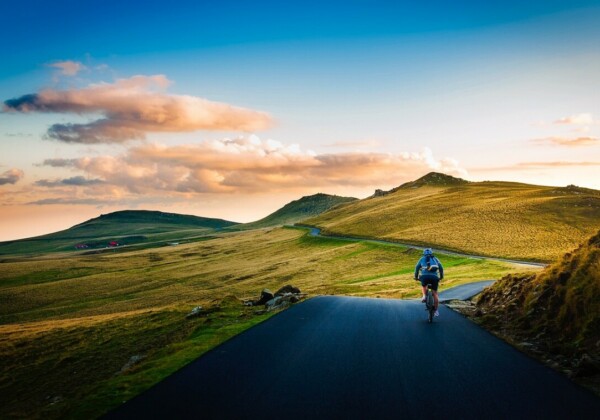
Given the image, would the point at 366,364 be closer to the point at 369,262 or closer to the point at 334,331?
the point at 334,331

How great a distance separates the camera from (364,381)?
10867 mm

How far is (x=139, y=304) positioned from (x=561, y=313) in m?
64.4

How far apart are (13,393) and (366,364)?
27.5 meters

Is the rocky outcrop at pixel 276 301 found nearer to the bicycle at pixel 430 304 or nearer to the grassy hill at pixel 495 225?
the bicycle at pixel 430 304

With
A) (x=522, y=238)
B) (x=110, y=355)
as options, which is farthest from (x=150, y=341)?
(x=522, y=238)

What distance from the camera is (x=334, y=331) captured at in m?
17.1

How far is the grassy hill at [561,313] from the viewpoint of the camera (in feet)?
43.9

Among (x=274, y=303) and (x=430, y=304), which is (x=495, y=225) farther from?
(x=430, y=304)

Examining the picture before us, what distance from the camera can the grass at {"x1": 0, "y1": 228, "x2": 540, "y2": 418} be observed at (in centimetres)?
2016

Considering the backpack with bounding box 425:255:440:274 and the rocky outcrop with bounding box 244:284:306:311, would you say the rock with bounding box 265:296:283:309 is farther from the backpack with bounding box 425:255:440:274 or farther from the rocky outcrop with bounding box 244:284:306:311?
the backpack with bounding box 425:255:440:274

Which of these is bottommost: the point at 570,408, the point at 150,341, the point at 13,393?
the point at 13,393

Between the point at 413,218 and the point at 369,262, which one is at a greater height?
the point at 413,218

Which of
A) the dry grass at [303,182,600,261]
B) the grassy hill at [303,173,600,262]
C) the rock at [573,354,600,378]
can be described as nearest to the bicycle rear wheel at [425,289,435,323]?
the rock at [573,354,600,378]

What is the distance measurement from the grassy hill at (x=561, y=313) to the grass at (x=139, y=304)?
39.5 ft
